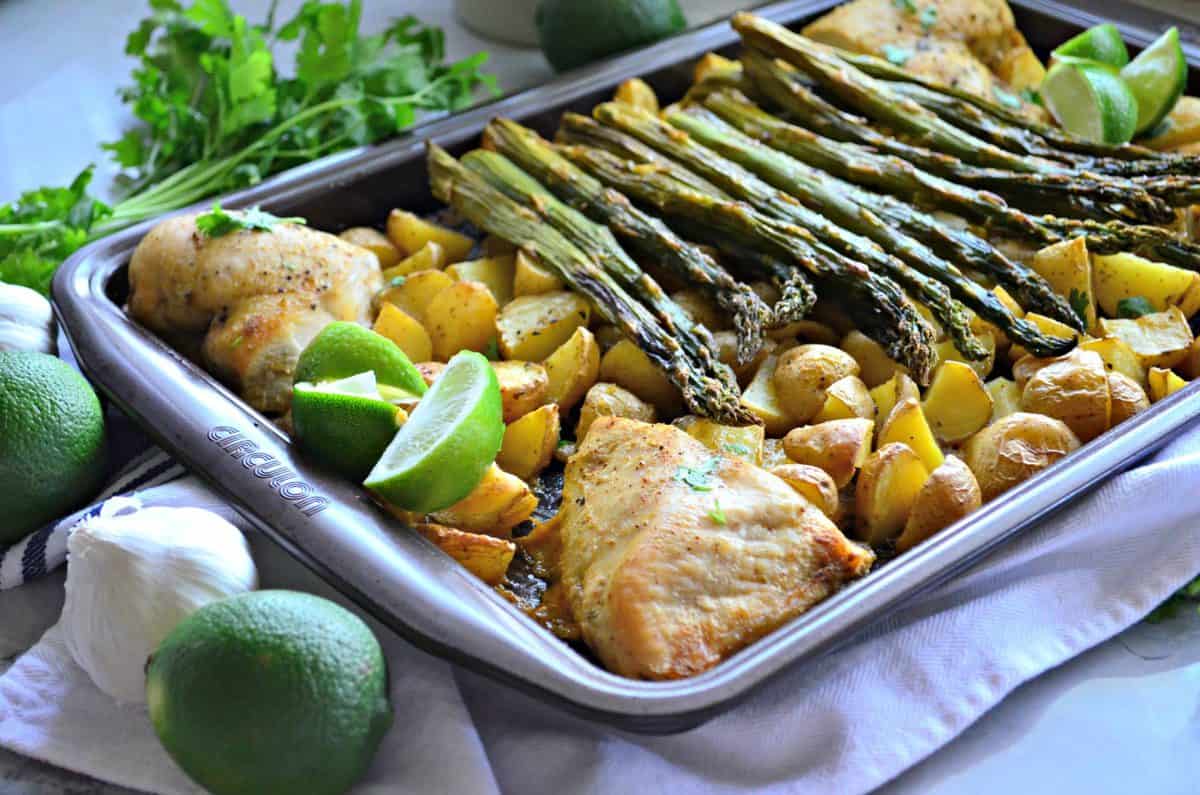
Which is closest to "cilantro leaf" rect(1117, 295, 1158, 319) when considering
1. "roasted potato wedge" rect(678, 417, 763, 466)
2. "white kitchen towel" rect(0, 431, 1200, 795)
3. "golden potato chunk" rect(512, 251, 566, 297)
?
"white kitchen towel" rect(0, 431, 1200, 795)

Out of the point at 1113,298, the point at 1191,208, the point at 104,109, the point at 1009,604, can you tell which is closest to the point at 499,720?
the point at 1009,604

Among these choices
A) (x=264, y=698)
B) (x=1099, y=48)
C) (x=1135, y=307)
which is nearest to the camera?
(x=264, y=698)

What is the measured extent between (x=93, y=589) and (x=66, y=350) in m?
0.76

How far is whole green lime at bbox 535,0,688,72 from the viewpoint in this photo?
322cm

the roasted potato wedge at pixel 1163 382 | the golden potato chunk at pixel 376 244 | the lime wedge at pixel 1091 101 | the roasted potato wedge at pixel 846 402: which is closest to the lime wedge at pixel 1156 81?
the lime wedge at pixel 1091 101

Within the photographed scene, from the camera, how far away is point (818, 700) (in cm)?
168

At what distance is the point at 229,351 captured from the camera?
7.44ft

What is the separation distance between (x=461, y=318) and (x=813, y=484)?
2.64 feet

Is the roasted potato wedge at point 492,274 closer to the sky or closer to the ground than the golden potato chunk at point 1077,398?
closer to the ground

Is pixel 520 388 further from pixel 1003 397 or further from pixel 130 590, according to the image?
pixel 1003 397

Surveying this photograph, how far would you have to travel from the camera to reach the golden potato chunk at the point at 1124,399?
2.07 meters

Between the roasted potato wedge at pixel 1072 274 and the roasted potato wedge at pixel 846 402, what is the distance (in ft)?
1.66

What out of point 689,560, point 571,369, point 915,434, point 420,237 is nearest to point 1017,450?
point 915,434

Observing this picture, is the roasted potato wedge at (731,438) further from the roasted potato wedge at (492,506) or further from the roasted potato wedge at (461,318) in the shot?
the roasted potato wedge at (461,318)
